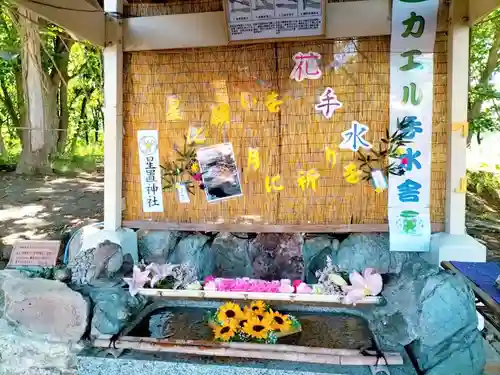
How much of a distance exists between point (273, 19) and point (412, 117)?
4.84 ft

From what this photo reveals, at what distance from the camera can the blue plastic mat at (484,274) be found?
2.54 metres

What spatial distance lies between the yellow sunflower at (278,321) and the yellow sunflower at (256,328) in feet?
0.15

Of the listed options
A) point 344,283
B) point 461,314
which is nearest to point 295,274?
point 344,283

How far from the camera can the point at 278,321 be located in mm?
3105

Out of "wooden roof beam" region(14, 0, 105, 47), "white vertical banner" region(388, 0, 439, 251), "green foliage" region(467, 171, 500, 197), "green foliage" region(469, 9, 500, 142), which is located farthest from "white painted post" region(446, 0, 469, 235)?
"green foliage" region(467, 171, 500, 197)

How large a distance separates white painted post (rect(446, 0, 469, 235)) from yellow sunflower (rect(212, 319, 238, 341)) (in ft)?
6.85

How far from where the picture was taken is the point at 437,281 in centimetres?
256

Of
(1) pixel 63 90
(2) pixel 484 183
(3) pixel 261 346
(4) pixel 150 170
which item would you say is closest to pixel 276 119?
(4) pixel 150 170

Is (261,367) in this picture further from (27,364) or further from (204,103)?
(204,103)

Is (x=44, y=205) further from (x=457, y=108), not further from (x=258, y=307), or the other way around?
(x=457, y=108)

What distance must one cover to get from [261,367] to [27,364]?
1547 mm

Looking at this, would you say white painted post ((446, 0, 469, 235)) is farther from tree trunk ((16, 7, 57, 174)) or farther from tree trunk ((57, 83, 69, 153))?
tree trunk ((57, 83, 69, 153))

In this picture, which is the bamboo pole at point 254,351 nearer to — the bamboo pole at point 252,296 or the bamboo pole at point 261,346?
the bamboo pole at point 261,346

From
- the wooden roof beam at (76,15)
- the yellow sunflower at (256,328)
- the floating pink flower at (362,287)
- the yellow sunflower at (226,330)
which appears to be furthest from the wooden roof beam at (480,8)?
the wooden roof beam at (76,15)
